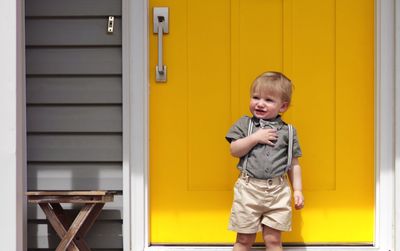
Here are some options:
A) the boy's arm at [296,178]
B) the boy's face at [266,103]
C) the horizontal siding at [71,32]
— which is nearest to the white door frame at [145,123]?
the horizontal siding at [71,32]

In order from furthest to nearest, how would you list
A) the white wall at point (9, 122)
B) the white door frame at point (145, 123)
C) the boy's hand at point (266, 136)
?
the white door frame at point (145, 123) < the boy's hand at point (266, 136) < the white wall at point (9, 122)

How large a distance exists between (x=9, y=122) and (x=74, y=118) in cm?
74

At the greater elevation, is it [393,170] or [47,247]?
[393,170]

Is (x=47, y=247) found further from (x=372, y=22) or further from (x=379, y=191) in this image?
(x=372, y=22)

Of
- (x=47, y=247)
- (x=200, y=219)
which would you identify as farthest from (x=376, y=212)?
(x=47, y=247)

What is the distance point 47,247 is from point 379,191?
1.73m

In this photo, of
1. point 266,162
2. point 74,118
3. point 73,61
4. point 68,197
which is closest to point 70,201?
point 68,197

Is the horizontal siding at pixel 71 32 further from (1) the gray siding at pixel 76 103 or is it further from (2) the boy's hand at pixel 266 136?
(2) the boy's hand at pixel 266 136

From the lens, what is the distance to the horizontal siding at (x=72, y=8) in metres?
3.30

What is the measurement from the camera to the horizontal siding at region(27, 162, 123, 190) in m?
3.31

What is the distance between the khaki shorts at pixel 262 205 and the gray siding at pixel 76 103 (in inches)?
26.7

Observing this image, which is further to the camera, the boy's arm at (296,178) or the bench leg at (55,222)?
the bench leg at (55,222)

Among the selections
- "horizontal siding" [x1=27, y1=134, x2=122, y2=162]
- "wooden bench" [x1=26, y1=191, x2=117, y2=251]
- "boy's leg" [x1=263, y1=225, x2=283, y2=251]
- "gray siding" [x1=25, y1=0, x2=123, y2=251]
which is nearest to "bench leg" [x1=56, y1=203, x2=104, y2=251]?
A: "wooden bench" [x1=26, y1=191, x2=117, y2=251]

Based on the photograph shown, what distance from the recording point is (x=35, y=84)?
333 centimetres
